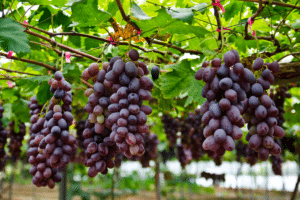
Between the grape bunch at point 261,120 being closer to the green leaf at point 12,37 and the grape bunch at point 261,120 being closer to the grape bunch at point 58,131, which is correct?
the grape bunch at point 58,131

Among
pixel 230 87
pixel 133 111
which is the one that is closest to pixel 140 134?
pixel 133 111

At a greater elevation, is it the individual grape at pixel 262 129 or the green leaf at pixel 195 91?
the green leaf at pixel 195 91

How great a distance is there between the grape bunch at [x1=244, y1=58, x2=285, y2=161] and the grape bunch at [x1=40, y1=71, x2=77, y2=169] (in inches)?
40.4

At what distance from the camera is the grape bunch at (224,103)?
105cm

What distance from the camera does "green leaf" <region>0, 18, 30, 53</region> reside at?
1391 millimetres

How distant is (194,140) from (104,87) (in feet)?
9.69

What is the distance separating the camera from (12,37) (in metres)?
1.41

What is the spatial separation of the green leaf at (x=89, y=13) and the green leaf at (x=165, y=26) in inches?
8.2

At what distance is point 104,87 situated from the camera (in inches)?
53.0

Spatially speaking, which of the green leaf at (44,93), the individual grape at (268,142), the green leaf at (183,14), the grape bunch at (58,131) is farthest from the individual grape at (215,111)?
the green leaf at (44,93)

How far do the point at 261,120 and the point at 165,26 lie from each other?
67 cm

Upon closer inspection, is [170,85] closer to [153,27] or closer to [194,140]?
[153,27]

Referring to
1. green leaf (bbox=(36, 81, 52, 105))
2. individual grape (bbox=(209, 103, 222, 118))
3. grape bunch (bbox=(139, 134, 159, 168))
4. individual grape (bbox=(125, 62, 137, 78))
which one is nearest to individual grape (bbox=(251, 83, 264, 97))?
individual grape (bbox=(209, 103, 222, 118))

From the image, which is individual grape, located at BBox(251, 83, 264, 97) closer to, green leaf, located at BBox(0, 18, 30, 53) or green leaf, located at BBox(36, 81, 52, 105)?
green leaf, located at BBox(0, 18, 30, 53)
